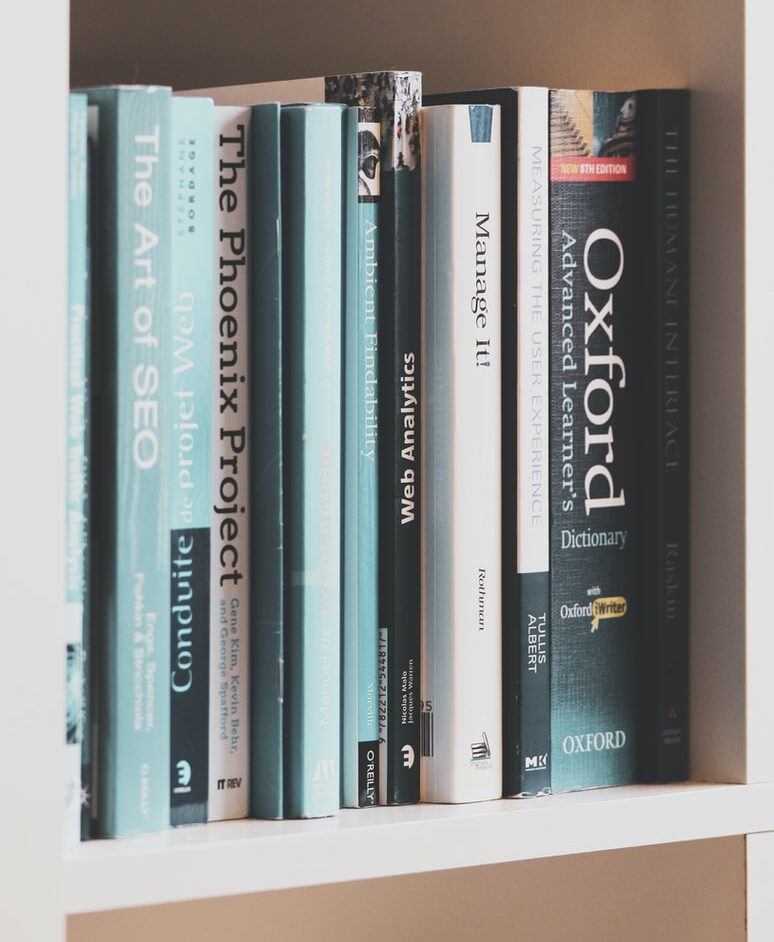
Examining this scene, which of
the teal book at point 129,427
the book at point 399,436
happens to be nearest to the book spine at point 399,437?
the book at point 399,436

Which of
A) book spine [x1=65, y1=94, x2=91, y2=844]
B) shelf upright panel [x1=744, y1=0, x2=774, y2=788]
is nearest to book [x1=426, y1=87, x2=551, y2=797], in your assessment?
shelf upright panel [x1=744, y1=0, x2=774, y2=788]

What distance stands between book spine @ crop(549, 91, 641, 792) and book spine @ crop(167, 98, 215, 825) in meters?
0.18

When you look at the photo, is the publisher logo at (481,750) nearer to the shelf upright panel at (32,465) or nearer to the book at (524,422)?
the book at (524,422)

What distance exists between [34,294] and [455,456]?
0.72ft

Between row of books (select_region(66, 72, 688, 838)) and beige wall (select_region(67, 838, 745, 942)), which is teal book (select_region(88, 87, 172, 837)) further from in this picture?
beige wall (select_region(67, 838, 745, 942))

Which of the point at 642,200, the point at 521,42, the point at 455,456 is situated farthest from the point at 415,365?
the point at 521,42

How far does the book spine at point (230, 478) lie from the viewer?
0.60 metres

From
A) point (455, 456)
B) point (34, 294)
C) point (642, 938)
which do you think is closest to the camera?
point (34, 294)

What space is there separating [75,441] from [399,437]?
0.54 ft

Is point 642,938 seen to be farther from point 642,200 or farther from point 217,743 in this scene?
point 642,200

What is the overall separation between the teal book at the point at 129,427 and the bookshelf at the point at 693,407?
0.03 meters

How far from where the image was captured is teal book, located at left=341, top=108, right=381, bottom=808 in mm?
624

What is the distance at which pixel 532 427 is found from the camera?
0.65m

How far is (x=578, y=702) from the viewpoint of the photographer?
668mm
